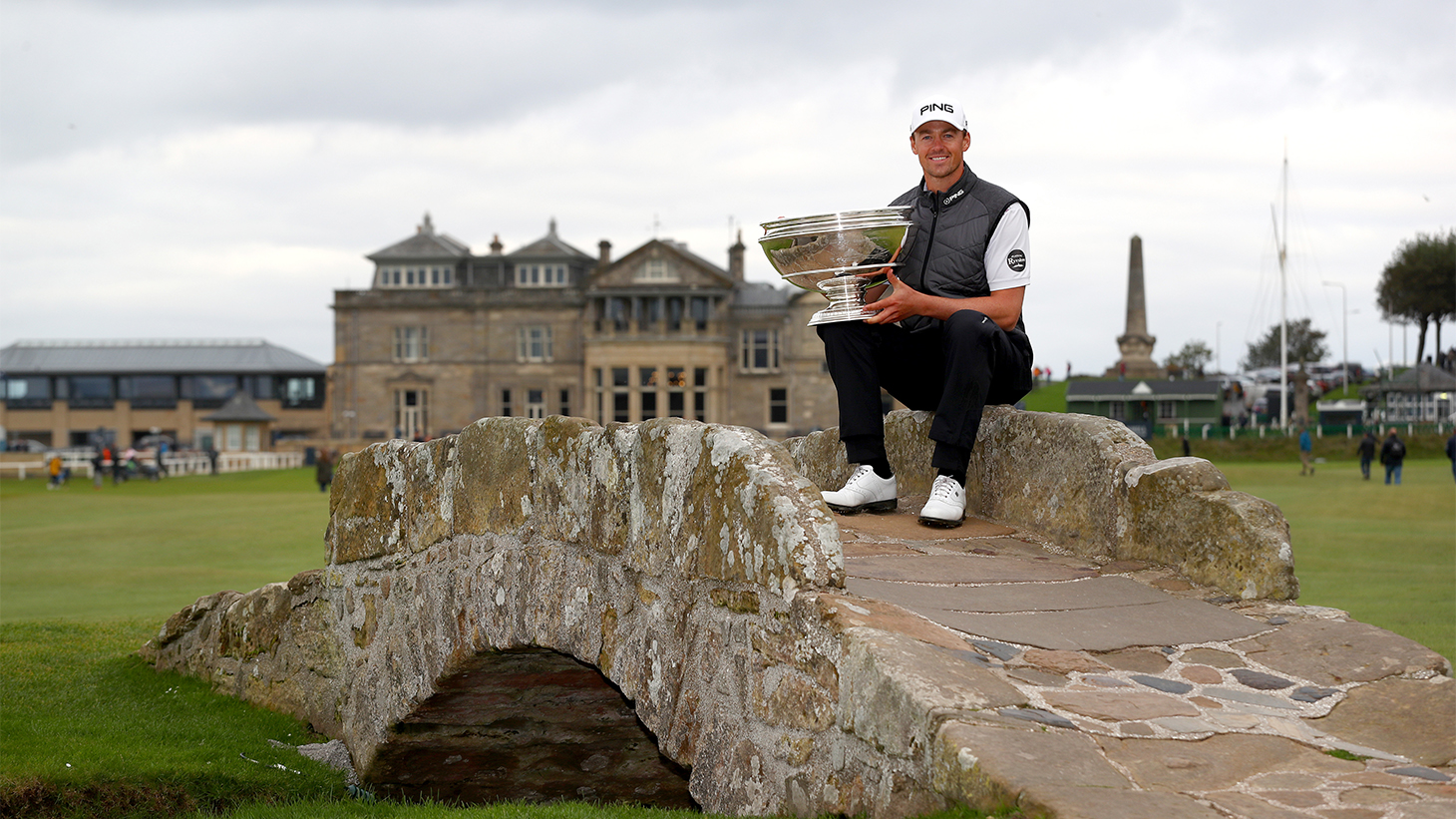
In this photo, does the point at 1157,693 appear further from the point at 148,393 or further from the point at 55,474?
the point at 148,393

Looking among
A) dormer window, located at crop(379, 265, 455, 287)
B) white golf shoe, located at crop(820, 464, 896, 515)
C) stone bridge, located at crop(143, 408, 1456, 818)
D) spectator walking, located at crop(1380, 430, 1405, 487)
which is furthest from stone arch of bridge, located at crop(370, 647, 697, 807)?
dormer window, located at crop(379, 265, 455, 287)

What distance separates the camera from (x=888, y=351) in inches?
247

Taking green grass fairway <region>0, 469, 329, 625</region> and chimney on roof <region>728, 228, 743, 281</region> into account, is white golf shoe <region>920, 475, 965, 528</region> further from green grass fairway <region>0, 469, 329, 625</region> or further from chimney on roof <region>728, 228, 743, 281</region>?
chimney on roof <region>728, 228, 743, 281</region>

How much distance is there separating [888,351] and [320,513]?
23024 mm

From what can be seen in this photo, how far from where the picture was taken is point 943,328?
6016 mm

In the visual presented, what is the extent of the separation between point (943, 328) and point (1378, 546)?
1462cm

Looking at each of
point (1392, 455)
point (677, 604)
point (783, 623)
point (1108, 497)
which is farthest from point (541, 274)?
point (783, 623)

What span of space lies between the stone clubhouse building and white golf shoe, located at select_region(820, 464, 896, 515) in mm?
57603

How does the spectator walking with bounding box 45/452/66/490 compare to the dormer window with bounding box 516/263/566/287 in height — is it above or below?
below

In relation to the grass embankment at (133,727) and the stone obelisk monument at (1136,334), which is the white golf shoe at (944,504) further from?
the stone obelisk monument at (1136,334)

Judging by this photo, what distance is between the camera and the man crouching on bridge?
5.79 metres

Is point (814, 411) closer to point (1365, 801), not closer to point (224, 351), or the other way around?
point (224, 351)

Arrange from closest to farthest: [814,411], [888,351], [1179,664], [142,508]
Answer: [1179,664]
[888,351]
[142,508]
[814,411]

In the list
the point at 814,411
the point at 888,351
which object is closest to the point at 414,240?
the point at 814,411
